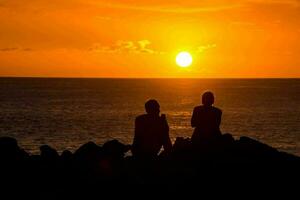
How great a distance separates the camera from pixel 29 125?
8694 centimetres

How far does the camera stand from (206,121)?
16.1 meters

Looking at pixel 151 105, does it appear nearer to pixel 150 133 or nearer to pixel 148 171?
pixel 150 133

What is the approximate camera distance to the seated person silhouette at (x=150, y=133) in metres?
15.4

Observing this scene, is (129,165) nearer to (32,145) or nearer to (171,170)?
(171,170)

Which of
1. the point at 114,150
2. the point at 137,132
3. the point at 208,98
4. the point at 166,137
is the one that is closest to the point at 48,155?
the point at 114,150

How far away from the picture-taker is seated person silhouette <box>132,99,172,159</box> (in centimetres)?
1535

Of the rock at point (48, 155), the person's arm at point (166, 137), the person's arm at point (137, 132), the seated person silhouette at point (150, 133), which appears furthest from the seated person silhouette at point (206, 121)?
the rock at point (48, 155)

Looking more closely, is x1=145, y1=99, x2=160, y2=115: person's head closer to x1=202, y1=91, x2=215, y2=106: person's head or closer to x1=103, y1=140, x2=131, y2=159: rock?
x1=103, y1=140, x2=131, y2=159: rock

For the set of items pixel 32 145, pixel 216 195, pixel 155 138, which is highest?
pixel 155 138

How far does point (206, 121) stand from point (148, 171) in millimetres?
2227

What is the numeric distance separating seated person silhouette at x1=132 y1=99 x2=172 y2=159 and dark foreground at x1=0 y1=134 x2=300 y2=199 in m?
0.26

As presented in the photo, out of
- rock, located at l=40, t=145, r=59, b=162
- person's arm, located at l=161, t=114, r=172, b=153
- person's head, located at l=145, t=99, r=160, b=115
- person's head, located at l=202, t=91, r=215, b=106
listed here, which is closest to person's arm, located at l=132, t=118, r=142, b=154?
person's head, located at l=145, t=99, r=160, b=115

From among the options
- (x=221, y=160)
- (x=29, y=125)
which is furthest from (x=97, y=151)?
(x=29, y=125)

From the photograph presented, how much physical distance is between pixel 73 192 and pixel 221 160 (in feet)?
11.8
